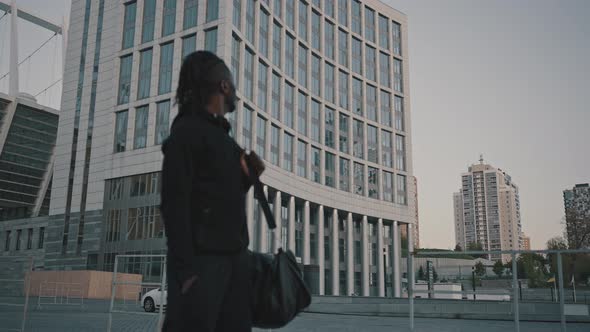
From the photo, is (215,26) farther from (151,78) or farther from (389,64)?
(389,64)

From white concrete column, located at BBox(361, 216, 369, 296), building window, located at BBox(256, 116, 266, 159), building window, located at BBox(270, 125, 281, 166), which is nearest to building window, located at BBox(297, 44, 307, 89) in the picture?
building window, located at BBox(270, 125, 281, 166)

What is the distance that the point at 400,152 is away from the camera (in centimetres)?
6475

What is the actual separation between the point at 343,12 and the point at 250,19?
19.9m

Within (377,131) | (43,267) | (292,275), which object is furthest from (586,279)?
(377,131)

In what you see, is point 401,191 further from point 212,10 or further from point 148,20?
point 148,20

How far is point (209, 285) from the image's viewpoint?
7.07 ft

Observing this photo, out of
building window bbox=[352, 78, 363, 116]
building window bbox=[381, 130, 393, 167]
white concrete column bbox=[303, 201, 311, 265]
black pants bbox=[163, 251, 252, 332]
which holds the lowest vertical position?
black pants bbox=[163, 251, 252, 332]

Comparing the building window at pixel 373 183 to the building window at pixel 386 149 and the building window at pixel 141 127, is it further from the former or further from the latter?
the building window at pixel 141 127

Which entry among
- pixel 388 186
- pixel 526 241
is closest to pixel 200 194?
pixel 388 186

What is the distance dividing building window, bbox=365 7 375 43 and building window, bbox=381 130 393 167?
11.6 m

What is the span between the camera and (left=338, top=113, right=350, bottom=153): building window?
58219 millimetres

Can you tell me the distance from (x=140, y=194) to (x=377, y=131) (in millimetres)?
30424

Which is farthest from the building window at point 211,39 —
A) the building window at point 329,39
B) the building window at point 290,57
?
the building window at point 329,39

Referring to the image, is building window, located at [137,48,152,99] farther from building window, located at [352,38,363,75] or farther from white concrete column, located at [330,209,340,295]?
building window, located at [352,38,363,75]
